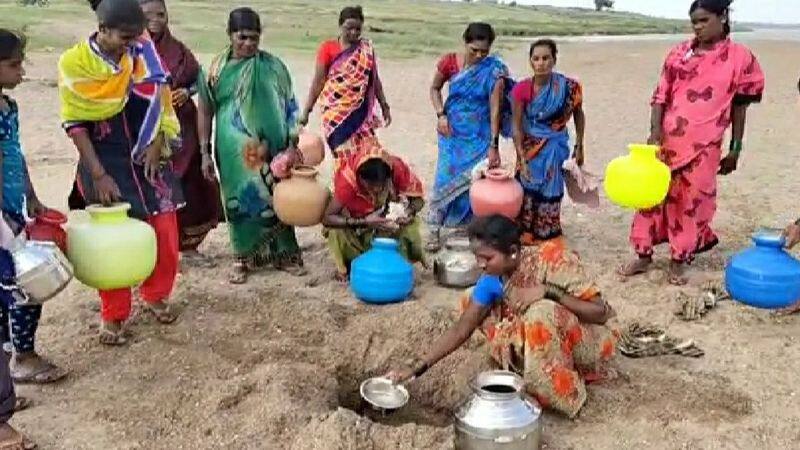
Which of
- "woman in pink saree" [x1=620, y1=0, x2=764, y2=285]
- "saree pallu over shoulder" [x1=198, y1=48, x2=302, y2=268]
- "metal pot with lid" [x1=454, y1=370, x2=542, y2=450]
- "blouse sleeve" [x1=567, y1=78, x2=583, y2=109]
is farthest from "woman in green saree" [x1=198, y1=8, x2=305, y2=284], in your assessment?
"metal pot with lid" [x1=454, y1=370, x2=542, y2=450]

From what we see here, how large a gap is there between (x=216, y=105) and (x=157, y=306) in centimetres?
129

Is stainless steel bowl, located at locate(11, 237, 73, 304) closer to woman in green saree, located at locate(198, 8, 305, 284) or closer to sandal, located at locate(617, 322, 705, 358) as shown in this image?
woman in green saree, located at locate(198, 8, 305, 284)

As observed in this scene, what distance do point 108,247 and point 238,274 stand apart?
1.59 m

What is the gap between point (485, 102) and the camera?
610cm

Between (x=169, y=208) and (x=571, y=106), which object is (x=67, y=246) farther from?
(x=571, y=106)

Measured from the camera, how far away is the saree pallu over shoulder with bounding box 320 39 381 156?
6.10m

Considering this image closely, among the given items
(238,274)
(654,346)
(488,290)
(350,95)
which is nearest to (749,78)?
(654,346)

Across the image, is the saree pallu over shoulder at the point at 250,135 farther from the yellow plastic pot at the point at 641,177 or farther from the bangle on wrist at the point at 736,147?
the bangle on wrist at the point at 736,147

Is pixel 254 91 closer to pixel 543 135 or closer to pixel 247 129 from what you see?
pixel 247 129

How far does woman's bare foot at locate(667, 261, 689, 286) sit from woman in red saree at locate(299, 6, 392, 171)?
2.03 m

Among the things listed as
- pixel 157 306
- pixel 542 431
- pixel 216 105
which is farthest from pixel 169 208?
pixel 542 431

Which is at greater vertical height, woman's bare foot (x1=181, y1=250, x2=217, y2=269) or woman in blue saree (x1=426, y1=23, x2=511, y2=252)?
woman in blue saree (x1=426, y1=23, x2=511, y2=252)

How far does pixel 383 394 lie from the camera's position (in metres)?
3.75

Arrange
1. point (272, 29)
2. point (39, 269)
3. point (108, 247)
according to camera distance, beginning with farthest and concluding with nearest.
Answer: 1. point (272, 29)
2. point (108, 247)
3. point (39, 269)
